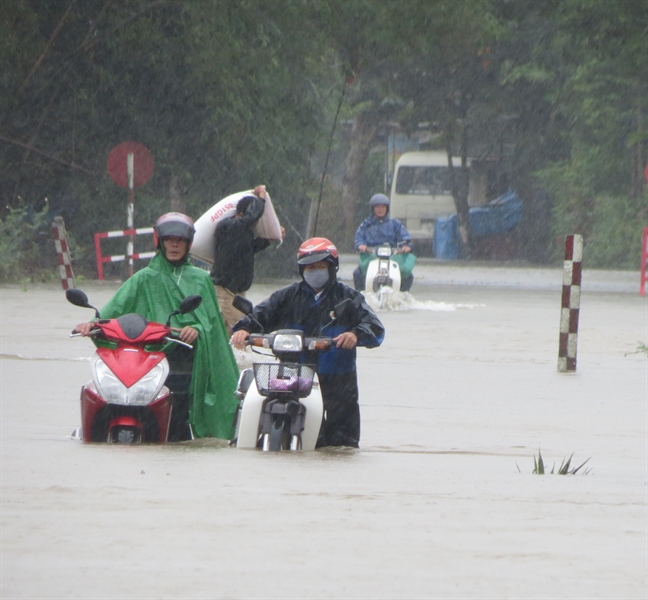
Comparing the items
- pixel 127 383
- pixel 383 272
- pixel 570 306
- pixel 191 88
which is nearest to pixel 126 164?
pixel 191 88

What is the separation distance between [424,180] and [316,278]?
39.3 metres

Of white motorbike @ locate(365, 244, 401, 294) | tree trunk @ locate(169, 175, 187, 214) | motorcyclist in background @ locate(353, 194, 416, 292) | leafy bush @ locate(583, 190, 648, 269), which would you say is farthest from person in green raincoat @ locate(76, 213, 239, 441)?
leafy bush @ locate(583, 190, 648, 269)

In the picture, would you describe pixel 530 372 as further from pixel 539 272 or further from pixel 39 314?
pixel 539 272

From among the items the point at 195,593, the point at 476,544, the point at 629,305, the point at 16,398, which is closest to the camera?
the point at 195,593

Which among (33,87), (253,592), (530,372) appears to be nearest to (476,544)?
(253,592)

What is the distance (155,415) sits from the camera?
817 cm

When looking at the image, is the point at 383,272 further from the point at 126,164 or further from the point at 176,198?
the point at 176,198

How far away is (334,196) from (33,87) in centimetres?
2521

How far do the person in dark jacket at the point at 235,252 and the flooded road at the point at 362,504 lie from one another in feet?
4.34

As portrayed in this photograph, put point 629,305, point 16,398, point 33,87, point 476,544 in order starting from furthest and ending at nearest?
point 33,87 < point 629,305 < point 16,398 < point 476,544

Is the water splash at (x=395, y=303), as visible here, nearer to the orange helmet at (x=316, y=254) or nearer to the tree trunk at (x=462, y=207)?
the orange helmet at (x=316, y=254)

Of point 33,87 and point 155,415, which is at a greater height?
point 33,87

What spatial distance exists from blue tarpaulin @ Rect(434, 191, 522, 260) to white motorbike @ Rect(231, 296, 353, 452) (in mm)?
37078

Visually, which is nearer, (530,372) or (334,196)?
(530,372)
